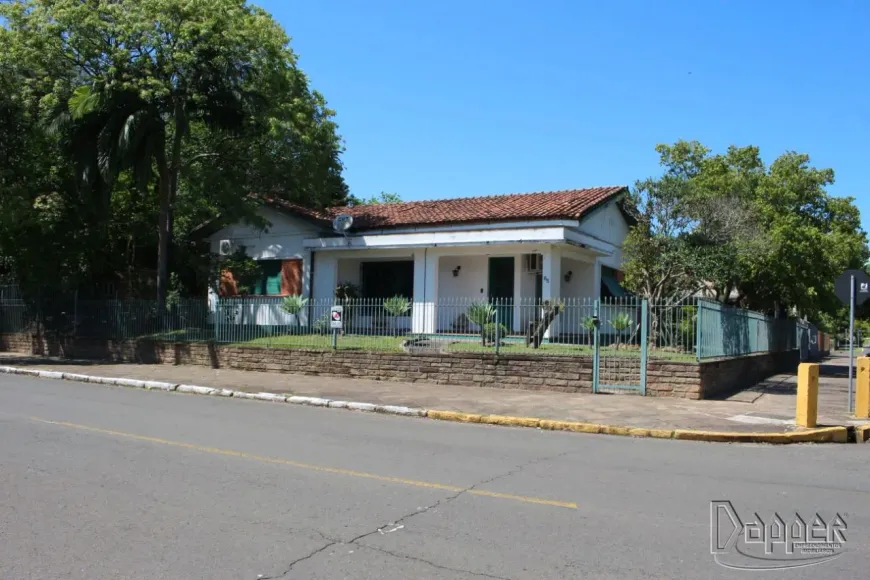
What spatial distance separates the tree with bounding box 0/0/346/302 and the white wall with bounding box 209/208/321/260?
257 centimetres

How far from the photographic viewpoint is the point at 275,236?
24.5 metres

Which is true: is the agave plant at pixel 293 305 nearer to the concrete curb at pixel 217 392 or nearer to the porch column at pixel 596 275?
the concrete curb at pixel 217 392

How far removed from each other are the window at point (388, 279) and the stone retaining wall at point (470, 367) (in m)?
6.14

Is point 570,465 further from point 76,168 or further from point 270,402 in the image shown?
point 76,168

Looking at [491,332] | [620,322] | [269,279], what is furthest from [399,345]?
[269,279]

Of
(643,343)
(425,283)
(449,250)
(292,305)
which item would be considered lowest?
(643,343)

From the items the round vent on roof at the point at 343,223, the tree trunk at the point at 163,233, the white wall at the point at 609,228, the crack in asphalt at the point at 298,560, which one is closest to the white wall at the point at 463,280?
the round vent on roof at the point at 343,223

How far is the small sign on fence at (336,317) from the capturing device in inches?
674

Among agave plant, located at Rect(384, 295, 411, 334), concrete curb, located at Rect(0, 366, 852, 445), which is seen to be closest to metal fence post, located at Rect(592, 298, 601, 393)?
concrete curb, located at Rect(0, 366, 852, 445)

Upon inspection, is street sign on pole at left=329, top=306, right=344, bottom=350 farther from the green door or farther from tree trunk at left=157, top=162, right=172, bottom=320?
tree trunk at left=157, top=162, right=172, bottom=320

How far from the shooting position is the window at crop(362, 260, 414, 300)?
2345 centimetres

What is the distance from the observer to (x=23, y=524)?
17.1ft

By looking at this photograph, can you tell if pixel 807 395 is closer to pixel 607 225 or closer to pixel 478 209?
pixel 607 225

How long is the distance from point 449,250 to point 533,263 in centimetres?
261
